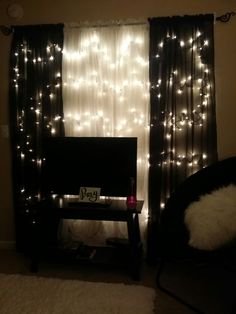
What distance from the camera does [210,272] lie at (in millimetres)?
2898

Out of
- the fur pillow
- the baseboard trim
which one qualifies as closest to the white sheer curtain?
the fur pillow

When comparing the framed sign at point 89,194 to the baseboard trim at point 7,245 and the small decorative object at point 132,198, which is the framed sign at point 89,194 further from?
the baseboard trim at point 7,245

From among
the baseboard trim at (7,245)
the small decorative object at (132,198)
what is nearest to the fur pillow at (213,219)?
the small decorative object at (132,198)

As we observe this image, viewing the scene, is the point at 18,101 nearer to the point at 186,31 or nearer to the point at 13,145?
the point at 13,145

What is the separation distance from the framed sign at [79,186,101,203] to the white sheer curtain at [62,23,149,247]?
469 millimetres

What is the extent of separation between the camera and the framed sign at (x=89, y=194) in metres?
2.93

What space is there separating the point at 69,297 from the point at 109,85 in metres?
1.92

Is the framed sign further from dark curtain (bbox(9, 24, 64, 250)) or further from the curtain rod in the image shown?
the curtain rod

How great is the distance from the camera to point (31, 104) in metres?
3.25

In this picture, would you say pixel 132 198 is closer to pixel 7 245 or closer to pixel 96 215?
pixel 96 215

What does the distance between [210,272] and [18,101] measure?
8.00 ft

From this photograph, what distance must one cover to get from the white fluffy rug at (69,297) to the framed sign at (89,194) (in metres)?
0.69

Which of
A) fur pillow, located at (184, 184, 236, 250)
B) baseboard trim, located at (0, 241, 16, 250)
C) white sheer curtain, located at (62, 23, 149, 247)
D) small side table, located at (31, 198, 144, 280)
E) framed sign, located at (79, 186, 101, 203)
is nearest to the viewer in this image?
fur pillow, located at (184, 184, 236, 250)

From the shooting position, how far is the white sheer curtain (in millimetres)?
3121
